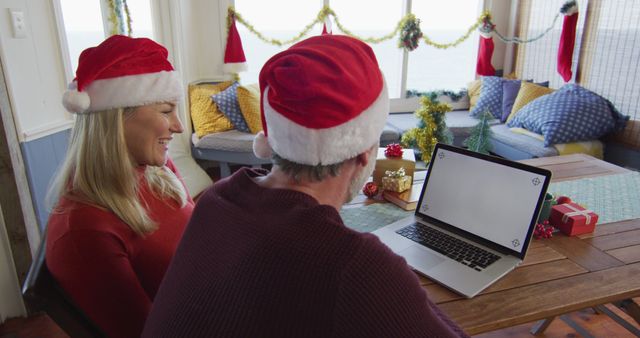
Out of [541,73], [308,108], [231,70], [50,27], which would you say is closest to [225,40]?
[231,70]

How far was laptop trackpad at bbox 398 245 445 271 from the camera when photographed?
1.16 m

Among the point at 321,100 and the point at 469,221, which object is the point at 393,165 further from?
the point at 321,100

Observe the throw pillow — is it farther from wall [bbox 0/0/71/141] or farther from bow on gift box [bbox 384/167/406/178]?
wall [bbox 0/0/71/141]

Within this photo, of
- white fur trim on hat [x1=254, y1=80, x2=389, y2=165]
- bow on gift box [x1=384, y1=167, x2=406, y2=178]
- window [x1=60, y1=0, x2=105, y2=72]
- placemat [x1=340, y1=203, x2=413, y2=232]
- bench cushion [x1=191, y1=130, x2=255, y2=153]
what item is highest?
window [x1=60, y1=0, x2=105, y2=72]

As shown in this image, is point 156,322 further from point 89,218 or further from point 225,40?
point 225,40

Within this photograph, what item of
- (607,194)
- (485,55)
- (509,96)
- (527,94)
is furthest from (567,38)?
(607,194)

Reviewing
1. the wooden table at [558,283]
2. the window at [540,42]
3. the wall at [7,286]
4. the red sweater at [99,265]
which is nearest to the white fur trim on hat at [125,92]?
the red sweater at [99,265]

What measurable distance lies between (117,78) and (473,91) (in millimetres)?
4184

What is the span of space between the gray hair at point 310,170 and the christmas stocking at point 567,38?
12.5ft

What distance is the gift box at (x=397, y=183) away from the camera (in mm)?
1621

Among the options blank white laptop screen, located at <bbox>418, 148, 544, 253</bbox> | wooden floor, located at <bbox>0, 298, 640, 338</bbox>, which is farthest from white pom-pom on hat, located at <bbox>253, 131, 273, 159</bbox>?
wooden floor, located at <bbox>0, 298, 640, 338</bbox>

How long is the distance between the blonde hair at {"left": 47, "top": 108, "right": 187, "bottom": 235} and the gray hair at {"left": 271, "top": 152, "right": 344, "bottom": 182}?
0.49 m

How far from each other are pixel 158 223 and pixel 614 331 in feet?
6.83

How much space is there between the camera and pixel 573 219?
4.43 feet
